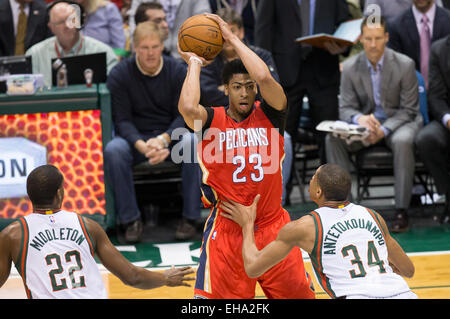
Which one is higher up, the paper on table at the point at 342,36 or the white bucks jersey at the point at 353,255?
the paper on table at the point at 342,36

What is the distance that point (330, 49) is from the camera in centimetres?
759

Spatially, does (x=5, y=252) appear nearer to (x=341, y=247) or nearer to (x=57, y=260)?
(x=57, y=260)

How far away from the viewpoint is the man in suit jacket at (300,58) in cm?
770

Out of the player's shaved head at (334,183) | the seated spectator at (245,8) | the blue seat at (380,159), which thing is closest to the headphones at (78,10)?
the seated spectator at (245,8)

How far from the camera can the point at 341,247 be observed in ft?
12.2

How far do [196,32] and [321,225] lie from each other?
4.91 feet

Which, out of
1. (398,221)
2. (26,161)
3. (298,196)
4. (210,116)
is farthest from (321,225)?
(298,196)

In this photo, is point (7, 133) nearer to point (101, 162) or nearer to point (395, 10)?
point (101, 162)

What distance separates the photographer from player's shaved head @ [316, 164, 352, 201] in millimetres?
3900

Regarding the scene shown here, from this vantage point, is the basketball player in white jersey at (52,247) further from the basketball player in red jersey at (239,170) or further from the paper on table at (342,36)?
the paper on table at (342,36)

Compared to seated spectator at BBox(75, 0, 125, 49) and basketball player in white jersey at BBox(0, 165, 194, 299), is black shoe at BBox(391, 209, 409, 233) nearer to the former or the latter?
seated spectator at BBox(75, 0, 125, 49)

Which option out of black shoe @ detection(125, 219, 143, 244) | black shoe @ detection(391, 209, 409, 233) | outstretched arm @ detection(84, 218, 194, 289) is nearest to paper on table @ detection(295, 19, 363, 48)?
black shoe @ detection(391, 209, 409, 233)

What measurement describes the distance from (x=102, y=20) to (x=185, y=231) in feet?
8.83

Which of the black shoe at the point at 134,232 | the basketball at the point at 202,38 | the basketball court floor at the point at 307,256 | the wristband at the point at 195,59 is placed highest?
the basketball at the point at 202,38
